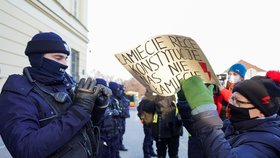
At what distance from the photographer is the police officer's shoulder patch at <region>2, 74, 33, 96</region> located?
2119 millimetres

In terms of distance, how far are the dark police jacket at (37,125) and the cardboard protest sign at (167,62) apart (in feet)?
1.54

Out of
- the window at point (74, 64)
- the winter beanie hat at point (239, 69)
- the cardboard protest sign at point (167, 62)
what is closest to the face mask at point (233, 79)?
the winter beanie hat at point (239, 69)

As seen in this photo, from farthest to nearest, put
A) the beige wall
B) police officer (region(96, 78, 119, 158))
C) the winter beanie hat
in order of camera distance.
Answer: the beige wall
police officer (region(96, 78, 119, 158))
the winter beanie hat

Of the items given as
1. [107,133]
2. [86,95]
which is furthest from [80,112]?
[107,133]

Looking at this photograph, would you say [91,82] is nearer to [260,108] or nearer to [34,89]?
[34,89]

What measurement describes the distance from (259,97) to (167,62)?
0.62 metres

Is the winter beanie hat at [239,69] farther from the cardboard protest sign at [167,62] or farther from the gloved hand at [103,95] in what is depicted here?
the cardboard protest sign at [167,62]

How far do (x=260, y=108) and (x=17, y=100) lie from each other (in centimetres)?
152

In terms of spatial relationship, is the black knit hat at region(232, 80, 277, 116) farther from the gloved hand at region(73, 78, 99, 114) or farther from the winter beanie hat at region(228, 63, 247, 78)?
the winter beanie hat at region(228, 63, 247, 78)

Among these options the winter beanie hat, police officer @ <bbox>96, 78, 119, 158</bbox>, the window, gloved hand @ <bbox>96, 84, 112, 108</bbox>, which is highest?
the window

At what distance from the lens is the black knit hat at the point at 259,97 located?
208cm

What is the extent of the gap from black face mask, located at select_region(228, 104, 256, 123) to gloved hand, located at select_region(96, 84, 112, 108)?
2.84 ft

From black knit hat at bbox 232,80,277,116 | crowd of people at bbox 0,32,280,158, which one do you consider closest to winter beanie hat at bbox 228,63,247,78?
crowd of people at bbox 0,32,280,158

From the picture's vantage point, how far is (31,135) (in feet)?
6.40
